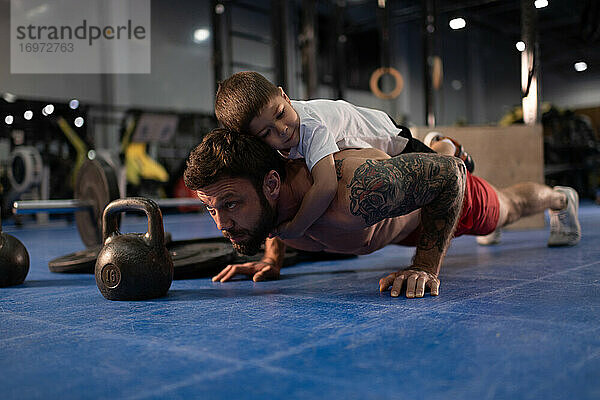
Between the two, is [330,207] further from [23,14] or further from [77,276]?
[23,14]

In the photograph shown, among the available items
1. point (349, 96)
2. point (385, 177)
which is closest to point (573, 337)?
point (385, 177)

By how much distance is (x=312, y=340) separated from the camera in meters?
1.14

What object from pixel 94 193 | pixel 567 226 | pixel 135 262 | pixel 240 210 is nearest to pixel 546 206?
pixel 567 226

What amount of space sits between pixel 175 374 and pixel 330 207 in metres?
0.78

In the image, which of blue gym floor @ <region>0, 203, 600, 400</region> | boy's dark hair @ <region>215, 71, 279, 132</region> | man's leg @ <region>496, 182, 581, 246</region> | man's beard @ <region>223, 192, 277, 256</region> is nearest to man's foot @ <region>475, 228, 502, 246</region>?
man's leg @ <region>496, 182, 581, 246</region>

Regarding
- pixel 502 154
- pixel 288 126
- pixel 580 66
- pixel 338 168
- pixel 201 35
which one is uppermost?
pixel 201 35

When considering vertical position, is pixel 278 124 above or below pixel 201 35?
below

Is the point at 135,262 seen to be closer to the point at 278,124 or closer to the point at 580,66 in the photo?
the point at 278,124

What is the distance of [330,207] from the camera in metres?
1.60

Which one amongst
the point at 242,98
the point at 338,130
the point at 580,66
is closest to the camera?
the point at 242,98

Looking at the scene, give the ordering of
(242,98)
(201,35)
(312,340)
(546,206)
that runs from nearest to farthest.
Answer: (312,340)
(242,98)
(546,206)
(201,35)

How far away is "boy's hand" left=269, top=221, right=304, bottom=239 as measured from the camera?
1601 mm

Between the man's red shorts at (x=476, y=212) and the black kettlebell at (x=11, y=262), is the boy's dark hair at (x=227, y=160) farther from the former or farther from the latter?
the black kettlebell at (x=11, y=262)

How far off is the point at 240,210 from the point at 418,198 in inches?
20.2
